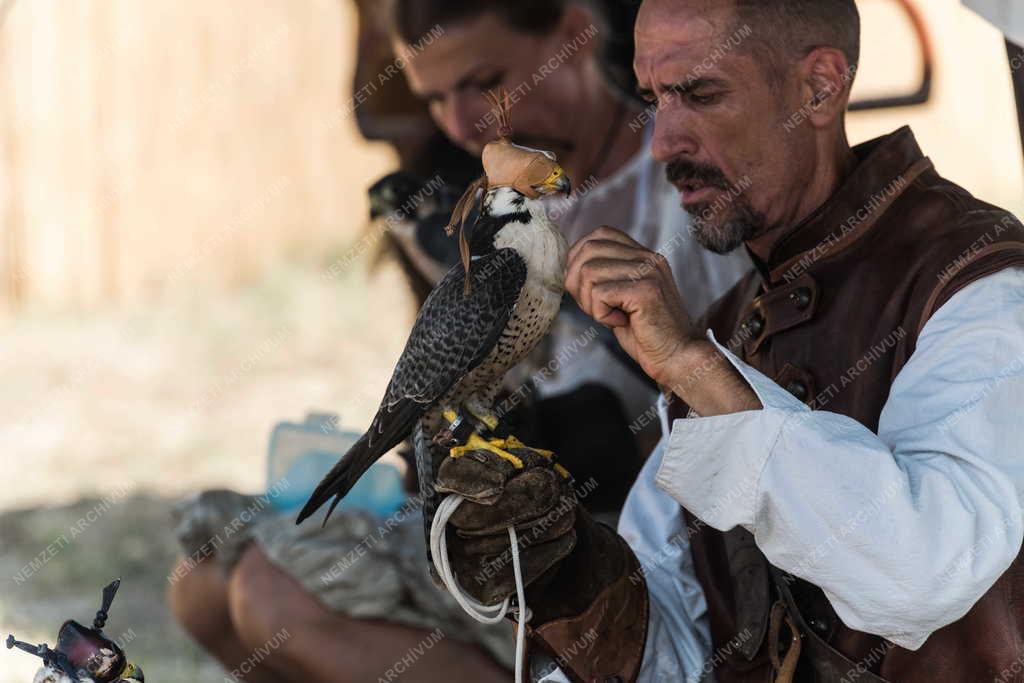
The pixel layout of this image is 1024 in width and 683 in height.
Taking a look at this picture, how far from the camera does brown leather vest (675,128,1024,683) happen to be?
6.14 ft

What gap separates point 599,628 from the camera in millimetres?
2135

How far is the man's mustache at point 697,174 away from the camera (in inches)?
87.8

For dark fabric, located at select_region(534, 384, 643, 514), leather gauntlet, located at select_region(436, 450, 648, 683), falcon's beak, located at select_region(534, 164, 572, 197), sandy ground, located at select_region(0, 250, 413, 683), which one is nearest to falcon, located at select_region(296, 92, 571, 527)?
falcon's beak, located at select_region(534, 164, 572, 197)

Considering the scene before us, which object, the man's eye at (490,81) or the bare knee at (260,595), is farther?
the man's eye at (490,81)

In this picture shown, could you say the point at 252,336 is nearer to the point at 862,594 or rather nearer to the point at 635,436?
the point at 635,436

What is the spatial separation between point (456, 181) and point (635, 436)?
115 centimetres

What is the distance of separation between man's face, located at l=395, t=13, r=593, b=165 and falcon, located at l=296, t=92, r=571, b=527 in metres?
2.15

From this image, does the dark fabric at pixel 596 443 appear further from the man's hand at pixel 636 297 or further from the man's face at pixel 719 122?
the man's hand at pixel 636 297

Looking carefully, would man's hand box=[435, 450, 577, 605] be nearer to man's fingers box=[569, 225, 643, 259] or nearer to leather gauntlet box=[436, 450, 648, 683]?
leather gauntlet box=[436, 450, 648, 683]

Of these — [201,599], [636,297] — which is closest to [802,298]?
[636,297]

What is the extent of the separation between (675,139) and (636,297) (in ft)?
1.61

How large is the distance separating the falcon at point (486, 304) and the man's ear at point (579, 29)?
2250 mm

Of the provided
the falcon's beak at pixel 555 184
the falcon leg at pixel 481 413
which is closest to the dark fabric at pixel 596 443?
the falcon leg at pixel 481 413

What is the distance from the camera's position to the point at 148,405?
531 cm
